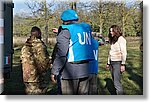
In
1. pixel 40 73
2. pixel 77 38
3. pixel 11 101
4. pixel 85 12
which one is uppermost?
pixel 85 12

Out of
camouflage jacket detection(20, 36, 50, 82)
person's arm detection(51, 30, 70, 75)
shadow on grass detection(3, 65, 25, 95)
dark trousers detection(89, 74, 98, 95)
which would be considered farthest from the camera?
shadow on grass detection(3, 65, 25, 95)

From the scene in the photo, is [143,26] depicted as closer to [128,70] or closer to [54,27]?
[128,70]

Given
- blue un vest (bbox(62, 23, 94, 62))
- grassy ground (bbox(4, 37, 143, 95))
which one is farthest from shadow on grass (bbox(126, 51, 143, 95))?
blue un vest (bbox(62, 23, 94, 62))

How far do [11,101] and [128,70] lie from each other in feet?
5.66

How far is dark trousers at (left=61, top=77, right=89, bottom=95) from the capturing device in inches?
197

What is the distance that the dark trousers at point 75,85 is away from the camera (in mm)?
5000

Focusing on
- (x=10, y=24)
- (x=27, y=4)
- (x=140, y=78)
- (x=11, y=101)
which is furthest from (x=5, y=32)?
(x=140, y=78)

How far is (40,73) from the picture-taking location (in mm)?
5680

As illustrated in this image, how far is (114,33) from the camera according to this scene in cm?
574

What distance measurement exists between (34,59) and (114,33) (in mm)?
1206

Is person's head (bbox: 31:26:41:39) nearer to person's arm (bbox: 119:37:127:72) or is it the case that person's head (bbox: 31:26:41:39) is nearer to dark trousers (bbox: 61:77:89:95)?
dark trousers (bbox: 61:77:89:95)

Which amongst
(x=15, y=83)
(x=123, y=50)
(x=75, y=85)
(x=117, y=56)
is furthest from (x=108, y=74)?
(x=15, y=83)

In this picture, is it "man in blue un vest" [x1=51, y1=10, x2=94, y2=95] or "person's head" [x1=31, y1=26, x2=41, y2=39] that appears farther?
"person's head" [x1=31, y1=26, x2=41, y2=39]

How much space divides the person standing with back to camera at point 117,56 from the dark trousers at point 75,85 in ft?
2.68
